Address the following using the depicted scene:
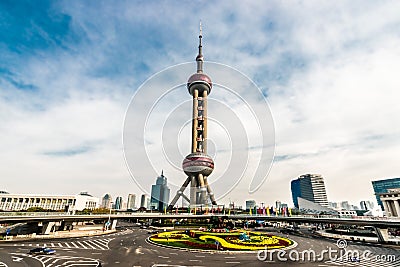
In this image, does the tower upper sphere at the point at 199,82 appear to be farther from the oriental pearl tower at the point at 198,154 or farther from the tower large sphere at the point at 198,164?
the tower large sphere at the point at 198,164

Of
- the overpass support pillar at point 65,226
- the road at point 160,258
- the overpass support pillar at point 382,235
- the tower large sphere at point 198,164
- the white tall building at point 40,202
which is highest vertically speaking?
the tower large sphere at point 198,164

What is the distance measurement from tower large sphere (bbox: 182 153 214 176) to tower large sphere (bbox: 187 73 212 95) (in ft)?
166

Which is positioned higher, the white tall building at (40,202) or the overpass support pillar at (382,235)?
the white tall building at (40,202)

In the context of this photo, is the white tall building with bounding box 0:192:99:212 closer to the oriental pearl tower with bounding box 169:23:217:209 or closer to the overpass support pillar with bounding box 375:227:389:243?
the oriental pearl tower with bounding box 169:23:217:209

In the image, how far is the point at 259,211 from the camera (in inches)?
3578

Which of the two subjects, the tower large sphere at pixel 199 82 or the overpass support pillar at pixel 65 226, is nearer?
the overpass support pillar at pixel 65 226

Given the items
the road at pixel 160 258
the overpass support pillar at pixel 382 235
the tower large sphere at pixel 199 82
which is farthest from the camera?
the tower large sphere at pixel 199 82

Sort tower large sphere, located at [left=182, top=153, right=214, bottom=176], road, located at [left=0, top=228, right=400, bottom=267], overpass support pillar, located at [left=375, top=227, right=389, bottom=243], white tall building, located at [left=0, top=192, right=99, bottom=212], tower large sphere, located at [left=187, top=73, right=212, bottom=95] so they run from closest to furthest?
road, located at [left=0, top=228, right=400, bottom=267]
overpass support pillar, located at [left=375, top=227, right=389, bottom=243]
white tall building, located at [left=0, top=192, right=99, bottom=212]
tower large sphere, located at [left=182, top=153, right=214, bottom=176]
tower large sphere, located at [left=187, top=73, right=212, bottom=95]

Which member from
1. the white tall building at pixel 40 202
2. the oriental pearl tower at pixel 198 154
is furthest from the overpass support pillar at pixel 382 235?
the white tall building at pixel 40 202

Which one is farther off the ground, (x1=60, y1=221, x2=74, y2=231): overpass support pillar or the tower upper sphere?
the tower upper sphere

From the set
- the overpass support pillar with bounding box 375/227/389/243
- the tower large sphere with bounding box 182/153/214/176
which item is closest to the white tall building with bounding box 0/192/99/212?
the tower large sphere with bounding box 182/153/214/176

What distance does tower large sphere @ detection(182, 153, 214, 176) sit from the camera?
138 m

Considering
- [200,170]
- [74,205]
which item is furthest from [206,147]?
[74,205]

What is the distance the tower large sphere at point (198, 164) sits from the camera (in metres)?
138
